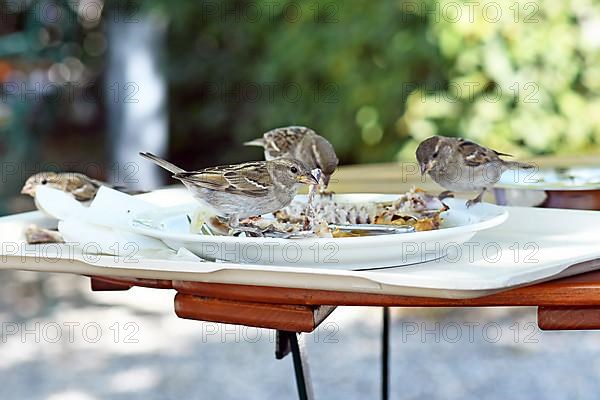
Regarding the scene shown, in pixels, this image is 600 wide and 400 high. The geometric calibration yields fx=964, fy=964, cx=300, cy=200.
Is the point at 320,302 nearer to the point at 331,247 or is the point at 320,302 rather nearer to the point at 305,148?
the point at 331,247

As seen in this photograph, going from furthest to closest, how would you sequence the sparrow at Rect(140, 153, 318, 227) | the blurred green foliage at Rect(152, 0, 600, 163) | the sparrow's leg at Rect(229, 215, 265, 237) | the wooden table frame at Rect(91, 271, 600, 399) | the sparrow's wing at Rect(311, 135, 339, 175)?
1. the blurred green foliage at Rect(152, 0, 600, 163)
2. the sparrow's wing at Rect(311, 135, 339, 175)
3. the sparrow at Rect(140, 153, 318, 227)
4. the sparrow's leg at Rect(229, 215, 265, 237)
5. the wooden table frame at Rect(91, 271, 600, 399)

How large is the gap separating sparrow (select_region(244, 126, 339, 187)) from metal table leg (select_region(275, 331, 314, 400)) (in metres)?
0.39

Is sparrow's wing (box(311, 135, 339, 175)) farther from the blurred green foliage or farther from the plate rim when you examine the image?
the blurred green foliage

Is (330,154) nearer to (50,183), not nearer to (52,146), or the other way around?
(50,183)

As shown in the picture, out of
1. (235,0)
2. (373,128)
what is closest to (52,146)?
(235,0)

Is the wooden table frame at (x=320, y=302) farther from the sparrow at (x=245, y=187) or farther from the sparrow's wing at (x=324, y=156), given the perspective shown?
the sparrow's wing at (x=324, y=156)

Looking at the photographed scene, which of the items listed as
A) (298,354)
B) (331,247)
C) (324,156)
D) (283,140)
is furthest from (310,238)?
(283,140)

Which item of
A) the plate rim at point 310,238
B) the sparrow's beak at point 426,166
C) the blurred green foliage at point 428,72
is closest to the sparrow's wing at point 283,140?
the sparrow's beak at point 426,166

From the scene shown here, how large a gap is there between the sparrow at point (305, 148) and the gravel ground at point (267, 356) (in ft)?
3.69

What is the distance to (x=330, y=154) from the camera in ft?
7.30

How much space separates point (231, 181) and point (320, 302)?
449 millimetres

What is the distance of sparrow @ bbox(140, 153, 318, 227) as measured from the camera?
1.56m

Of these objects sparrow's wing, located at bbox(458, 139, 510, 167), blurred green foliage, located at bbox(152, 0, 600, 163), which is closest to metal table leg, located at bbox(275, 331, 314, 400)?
sparrow's wing, located at bbox(458, 139, 510, 167)

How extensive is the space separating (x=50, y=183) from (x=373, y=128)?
307cm
